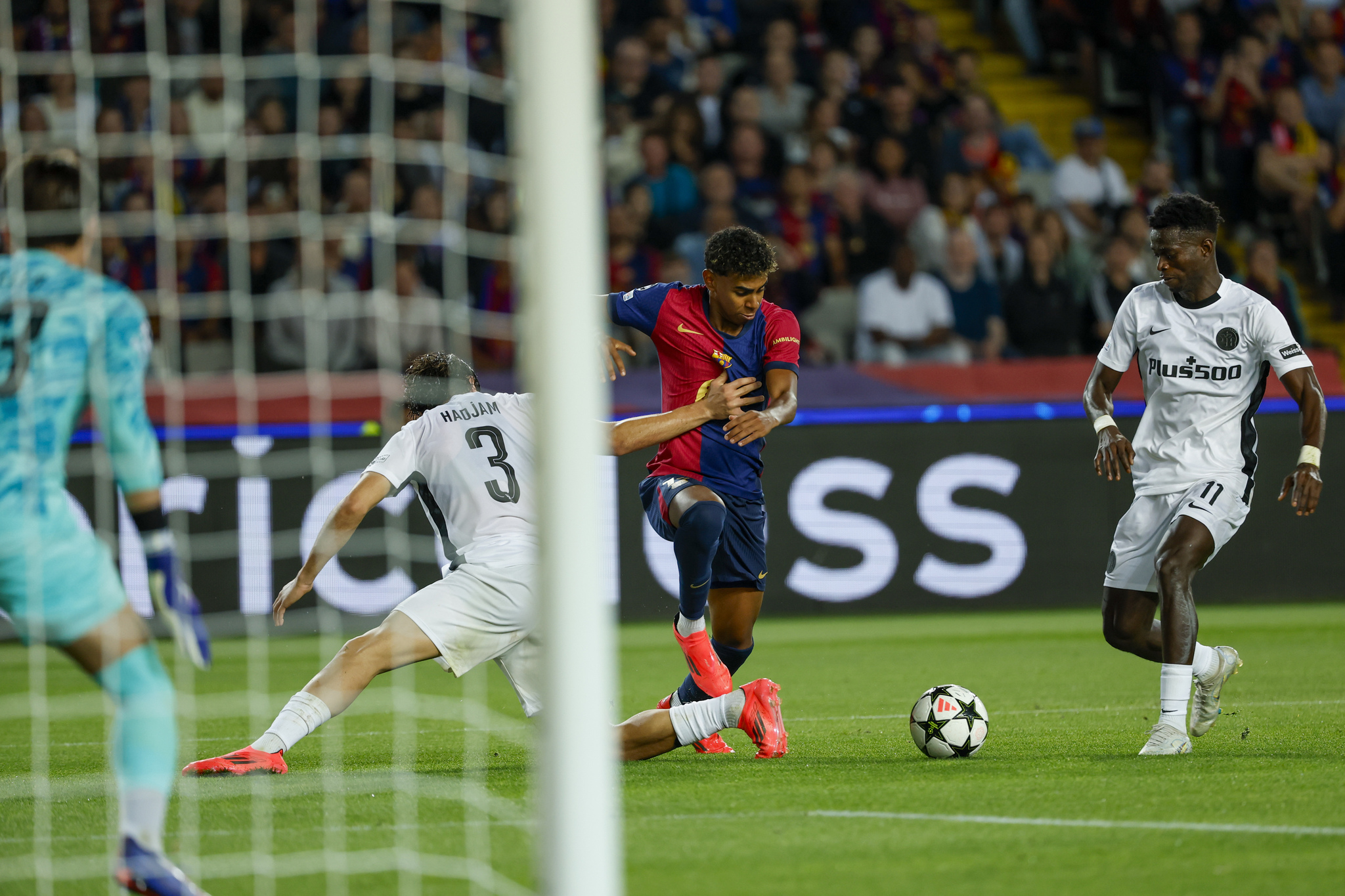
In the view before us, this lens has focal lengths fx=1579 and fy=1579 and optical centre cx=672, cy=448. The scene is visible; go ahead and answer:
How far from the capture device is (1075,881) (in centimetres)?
381

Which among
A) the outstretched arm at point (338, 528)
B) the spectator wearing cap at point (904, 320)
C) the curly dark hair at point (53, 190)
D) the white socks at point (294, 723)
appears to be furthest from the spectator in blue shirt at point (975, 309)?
the curly dark hair at point (53, 190)

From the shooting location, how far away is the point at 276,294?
12.1 metres

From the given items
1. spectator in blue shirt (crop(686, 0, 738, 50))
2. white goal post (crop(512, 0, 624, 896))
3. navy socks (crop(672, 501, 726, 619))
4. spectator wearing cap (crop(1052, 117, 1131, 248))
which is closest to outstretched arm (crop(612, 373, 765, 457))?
navy socks (crop(672, 501, 726, 619))

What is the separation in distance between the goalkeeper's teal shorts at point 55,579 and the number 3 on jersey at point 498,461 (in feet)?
7.71

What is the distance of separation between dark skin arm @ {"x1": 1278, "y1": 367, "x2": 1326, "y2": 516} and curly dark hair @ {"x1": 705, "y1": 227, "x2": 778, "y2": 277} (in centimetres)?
205

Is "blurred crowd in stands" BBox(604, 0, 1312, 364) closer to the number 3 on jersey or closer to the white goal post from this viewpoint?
the number 3 on jersey

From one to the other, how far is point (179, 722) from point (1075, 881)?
5.03 meters

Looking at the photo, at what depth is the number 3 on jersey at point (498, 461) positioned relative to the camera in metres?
6.09

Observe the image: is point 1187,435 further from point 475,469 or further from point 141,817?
point 141,817

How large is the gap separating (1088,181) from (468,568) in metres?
→ 10.4

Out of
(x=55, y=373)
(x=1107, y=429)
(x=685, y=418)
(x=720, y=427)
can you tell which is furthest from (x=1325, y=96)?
(x=55, y=373)

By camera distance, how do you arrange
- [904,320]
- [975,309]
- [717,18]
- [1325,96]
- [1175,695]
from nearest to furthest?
[1175,695]
[904,320]
[975,309]
[1325,96]
[717,18]

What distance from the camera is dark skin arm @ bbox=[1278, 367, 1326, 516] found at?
19.6 feet

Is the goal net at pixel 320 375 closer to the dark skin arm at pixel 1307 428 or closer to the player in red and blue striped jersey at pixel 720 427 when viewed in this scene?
the player in red and blue striped jersey at pixel 720 427
